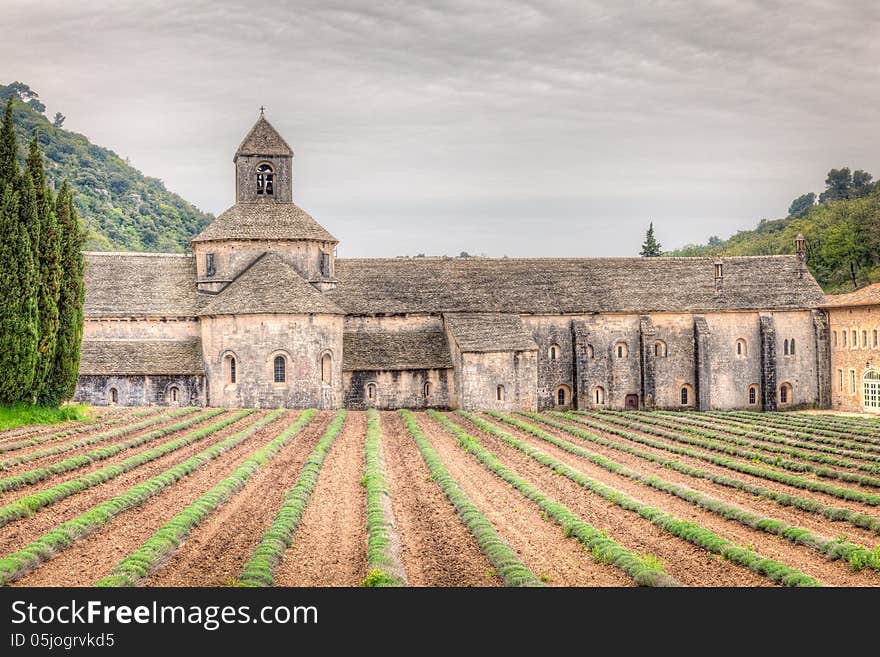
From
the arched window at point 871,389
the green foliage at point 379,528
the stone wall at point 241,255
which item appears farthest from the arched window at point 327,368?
the arched window at point 871,389

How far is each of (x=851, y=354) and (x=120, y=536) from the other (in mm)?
51854

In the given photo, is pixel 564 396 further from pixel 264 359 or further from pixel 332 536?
pixel 332 536

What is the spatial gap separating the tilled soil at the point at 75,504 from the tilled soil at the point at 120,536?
81cm

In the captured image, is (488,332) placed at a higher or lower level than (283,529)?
higher

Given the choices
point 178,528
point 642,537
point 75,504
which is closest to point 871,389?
point 642,537

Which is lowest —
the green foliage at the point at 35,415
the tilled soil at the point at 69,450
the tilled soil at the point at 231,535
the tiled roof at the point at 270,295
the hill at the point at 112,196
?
the tilled soil at the point at 231,535

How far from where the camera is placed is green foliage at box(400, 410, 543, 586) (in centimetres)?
1709

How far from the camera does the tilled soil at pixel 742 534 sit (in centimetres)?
1834

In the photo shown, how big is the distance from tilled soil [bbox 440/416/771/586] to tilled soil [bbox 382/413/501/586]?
333 centimetres

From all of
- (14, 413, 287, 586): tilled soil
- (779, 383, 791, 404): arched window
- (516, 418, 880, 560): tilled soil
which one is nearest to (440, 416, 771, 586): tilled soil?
(516, 418, 880, 560): tilled soil

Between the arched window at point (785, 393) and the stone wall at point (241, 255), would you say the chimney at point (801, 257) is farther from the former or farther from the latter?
the stone wall at point (241, 255)

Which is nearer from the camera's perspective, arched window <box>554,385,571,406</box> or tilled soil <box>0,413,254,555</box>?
tilled soil <box>0,413,254,555</box>

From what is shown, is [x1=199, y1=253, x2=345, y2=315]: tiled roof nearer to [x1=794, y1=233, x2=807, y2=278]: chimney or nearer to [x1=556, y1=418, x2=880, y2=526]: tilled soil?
[x1=556, y1=418, x2=880, y2=526]: tilled soil

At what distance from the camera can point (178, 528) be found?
20281 millimetres
